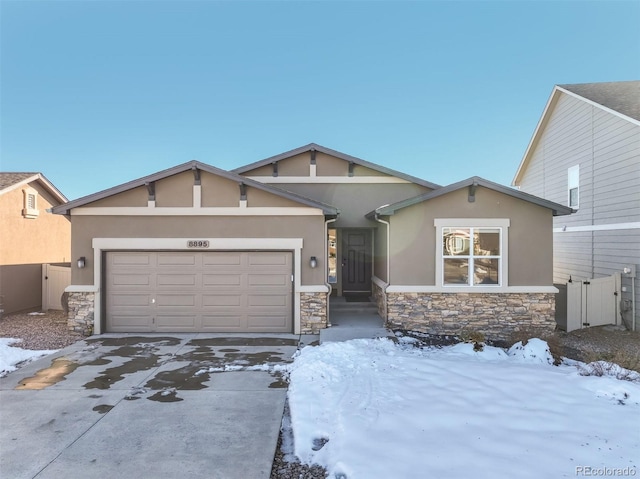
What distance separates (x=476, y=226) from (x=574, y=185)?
6.34 m

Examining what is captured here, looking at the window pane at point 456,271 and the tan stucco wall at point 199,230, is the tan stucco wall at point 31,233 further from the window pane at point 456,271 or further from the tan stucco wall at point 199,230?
the window pane at point 456,271

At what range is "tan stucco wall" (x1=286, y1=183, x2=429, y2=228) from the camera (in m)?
11.5

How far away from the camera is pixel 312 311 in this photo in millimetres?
9062

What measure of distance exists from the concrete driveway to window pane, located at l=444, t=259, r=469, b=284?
4.30 m

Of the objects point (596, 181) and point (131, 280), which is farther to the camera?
point (596, 181)

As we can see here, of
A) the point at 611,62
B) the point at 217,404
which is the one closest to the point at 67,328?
the point at 217,404

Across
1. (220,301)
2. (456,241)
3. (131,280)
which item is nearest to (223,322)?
(220,301)

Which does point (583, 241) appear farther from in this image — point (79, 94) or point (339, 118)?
point (79, 94)

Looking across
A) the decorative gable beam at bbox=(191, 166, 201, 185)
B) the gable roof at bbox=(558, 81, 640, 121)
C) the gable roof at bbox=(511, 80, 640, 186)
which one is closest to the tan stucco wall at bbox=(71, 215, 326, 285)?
the decorative gable beam at bbox=(191, 166, 201, 185)

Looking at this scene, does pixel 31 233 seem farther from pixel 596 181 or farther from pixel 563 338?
pixel 596 181

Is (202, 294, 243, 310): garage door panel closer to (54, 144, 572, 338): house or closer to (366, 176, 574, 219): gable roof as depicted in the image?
(54, 144, 572, 338): house

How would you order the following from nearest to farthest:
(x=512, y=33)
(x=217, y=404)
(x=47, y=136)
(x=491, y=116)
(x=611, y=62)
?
1. (x=217, y=404)
2. (x=512, y=33)
3. (x=611, y=62)
4. (x=47, y=136)
5. (x=491, y=116)

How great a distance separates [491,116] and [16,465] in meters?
22.5

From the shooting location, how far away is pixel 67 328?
958 centimetres
